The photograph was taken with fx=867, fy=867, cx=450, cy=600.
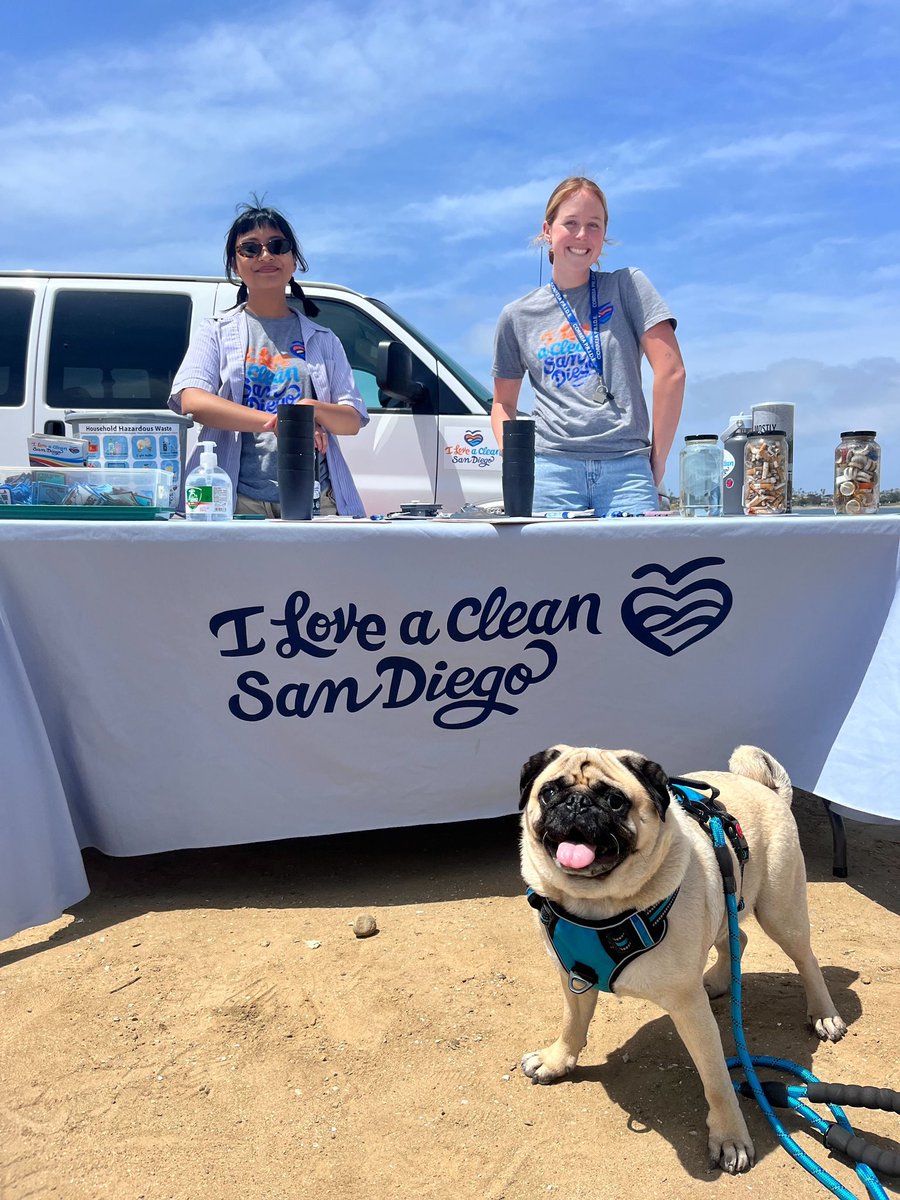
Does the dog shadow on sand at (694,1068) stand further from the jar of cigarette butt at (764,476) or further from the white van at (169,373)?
the white van at (169,373)

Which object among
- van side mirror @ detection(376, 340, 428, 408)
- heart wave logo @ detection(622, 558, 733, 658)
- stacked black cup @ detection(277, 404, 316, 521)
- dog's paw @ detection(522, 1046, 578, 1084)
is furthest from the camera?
van side mirror @ detection(376, 340, 428, 408)

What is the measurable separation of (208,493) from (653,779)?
1.76 m

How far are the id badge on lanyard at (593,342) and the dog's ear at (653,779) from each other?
1.91 meters

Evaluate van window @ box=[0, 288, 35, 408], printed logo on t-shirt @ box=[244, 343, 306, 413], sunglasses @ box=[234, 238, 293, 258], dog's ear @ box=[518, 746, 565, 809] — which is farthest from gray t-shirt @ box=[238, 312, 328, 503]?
van window @ box=[0, 288, 35, 408]

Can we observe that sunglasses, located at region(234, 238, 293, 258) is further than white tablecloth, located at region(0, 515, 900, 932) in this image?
Yes

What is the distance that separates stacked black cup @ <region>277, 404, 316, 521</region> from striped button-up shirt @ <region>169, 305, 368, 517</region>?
57cm

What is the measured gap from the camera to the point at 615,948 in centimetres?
190

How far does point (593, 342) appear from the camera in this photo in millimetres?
3480

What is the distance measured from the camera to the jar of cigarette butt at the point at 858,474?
127 inches

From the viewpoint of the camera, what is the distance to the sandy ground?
1913mm

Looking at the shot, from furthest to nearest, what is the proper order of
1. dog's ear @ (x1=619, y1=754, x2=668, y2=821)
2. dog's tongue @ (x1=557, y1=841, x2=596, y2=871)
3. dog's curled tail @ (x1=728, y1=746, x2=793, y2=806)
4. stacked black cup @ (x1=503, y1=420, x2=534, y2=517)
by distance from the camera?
stacked black cup @ (x1=503, y1=420, x2=534, y2=517) → dog's curled tail @ (x1=728, y1=746, x2=793, y2=806) → dog's ear @ (x1=619, y1=754, x2=668, y2=821) → dog's tongue @ (x1=557, y1=841, x2=596, y2=871)

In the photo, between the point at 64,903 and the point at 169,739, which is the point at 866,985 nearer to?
the point at 169,739

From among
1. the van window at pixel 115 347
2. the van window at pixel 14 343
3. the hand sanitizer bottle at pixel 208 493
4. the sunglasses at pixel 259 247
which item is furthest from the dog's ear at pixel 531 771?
the van window at pixel 14 343

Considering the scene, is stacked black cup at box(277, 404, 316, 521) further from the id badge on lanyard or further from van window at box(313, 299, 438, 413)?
van window at box(313, 299, 438, 413)
